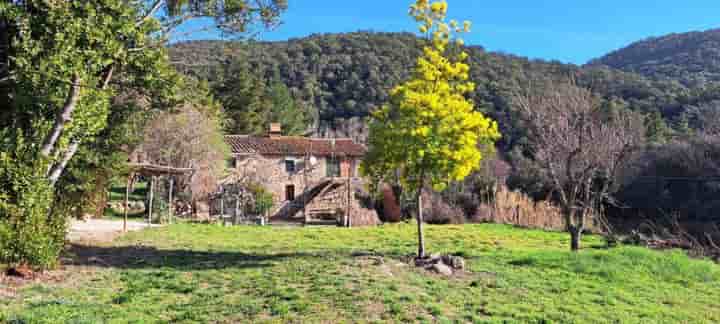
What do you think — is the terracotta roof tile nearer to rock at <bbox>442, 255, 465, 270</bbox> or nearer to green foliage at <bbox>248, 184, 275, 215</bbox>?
green foliage at <bbox>248, 184, 275, 215</bbox>

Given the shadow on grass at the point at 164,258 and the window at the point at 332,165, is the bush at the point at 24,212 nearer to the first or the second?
the shadow on grass at the point at 164,258

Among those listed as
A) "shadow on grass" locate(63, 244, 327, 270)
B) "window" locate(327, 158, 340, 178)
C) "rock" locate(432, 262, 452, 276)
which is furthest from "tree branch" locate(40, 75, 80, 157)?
"window" locate(327, 158, 340, 178)

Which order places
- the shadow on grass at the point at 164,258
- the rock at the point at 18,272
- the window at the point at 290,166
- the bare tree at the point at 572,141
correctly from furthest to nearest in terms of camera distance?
the window at the point at 290,166 → the bare tree at the point at 572,141 → the shadow on grass at the point at 164,258 → the rock at the point at 18,272

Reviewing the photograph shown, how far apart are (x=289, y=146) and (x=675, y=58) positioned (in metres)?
50.5

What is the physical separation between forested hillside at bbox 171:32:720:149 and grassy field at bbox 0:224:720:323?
77.8ft

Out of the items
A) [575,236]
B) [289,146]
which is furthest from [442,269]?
[289,146]

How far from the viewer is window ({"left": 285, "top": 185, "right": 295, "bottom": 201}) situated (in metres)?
29.5

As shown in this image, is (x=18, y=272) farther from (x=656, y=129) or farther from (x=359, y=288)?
(x=656, y=129)

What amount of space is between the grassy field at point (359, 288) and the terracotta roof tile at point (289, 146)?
705 inches

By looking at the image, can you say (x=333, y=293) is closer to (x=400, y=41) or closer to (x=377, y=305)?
(x=377, y=305)

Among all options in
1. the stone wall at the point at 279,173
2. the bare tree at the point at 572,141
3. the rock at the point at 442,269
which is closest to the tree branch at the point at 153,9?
the rock at the point at 442,269

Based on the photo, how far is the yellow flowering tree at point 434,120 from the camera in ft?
28.0

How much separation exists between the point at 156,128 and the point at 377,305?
741 inches

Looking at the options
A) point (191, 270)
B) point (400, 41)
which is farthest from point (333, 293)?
point (400, 41)
